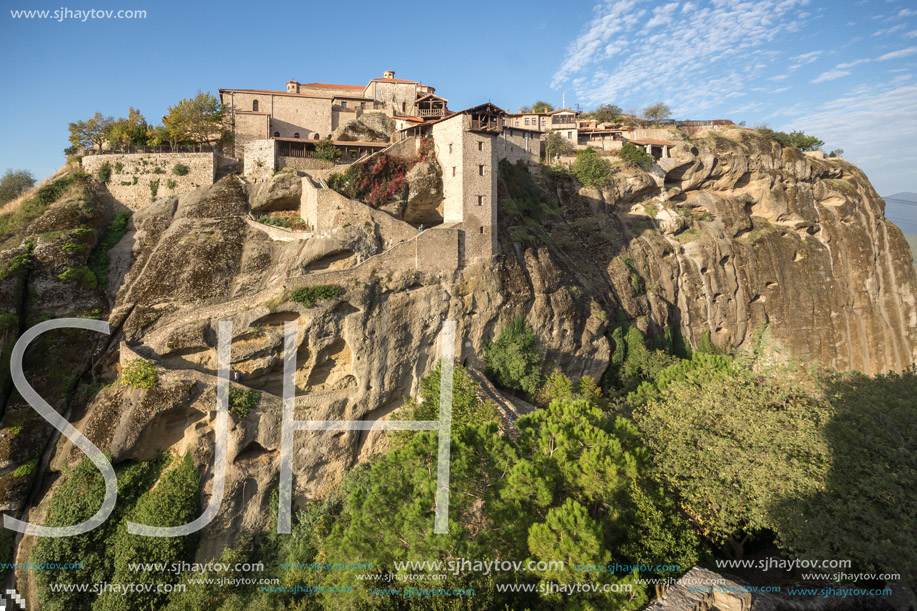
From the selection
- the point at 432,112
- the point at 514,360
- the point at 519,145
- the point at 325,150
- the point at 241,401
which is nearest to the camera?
the point at 241,401

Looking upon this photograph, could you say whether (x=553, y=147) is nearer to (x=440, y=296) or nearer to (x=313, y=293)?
(x=440, y=296)

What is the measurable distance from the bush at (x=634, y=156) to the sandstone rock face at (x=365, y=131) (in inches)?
943

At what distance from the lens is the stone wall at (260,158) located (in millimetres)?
31609

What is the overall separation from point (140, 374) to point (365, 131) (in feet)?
80.4

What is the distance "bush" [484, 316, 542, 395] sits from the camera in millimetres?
27625

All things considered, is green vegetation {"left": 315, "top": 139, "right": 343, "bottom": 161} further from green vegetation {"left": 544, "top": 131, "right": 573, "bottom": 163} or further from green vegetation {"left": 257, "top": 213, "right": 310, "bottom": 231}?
green vegetation {"left": 544, "top": 131, "right": 573, "bottom": 163}

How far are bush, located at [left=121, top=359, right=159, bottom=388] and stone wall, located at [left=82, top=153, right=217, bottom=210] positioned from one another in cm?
1522

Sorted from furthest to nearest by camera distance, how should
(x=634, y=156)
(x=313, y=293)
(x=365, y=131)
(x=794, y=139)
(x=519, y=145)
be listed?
(x=794, y=139)
(x=634, y=156)
(x=519, y=145)
(x=365, y=131)
(x=313, y=293)

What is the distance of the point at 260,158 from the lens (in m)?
31.9

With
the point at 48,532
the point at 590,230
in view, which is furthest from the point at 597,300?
the point at 48,532

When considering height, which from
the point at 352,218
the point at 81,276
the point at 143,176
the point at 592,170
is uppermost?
the point at 592,170

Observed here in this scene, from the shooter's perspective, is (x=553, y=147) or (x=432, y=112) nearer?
(x=432, y=112)

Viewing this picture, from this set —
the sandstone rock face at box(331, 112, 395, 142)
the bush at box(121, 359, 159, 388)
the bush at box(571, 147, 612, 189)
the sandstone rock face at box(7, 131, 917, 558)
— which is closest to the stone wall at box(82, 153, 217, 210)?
the sandstone rock face at box(7, 131, 917, 558)

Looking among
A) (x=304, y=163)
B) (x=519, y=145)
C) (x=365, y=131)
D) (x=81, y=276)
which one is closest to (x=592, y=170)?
(x=519, y=145)
